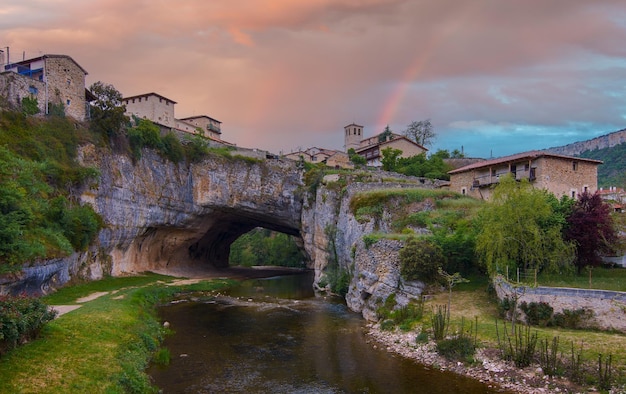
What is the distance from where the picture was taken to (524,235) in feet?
83.9

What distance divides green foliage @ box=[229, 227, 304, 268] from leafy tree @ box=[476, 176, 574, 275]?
5830 centimetres

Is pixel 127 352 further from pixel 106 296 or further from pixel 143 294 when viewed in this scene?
pixel 143 294

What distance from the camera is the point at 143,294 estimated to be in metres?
36.9

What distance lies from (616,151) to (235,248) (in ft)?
280

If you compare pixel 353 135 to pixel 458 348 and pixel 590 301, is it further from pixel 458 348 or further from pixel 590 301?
pixel 458 348

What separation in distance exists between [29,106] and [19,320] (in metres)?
31.7

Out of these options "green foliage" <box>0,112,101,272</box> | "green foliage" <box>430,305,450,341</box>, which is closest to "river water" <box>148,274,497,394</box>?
"green foliage" <box>430,305,450,341</box>

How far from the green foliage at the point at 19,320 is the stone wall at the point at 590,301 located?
70.5ft

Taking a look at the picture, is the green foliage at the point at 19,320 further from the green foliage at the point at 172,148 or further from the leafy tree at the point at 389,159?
the leafy tree at the point at 389,159

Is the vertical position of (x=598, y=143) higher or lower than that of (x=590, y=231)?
higher

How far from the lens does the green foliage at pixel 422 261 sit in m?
28.5

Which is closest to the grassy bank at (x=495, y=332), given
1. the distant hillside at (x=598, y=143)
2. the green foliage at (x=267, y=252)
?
the green foliage at (x=267, y=252)

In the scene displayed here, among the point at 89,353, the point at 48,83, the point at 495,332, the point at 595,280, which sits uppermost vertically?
the point at 48,83

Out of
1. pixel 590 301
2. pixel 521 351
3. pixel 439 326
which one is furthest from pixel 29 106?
pixel 590 301
